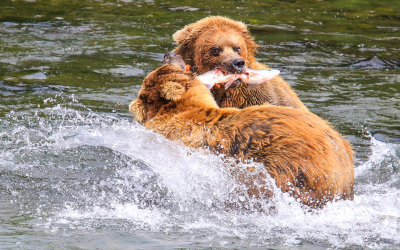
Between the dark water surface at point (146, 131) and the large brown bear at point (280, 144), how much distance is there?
142 mm

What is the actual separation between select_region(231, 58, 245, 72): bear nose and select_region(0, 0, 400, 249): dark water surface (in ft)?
4.61

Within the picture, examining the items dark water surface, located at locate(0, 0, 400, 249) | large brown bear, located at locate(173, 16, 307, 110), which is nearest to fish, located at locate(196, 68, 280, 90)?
large brown bear, located at locate(173, 16, 307, 110)

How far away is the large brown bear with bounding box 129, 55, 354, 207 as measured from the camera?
4969 millimetres

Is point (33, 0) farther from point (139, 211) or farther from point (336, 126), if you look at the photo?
point (139, 211)

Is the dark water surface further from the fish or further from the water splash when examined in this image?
the fish

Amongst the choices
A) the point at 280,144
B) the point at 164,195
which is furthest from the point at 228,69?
the point at 280,144

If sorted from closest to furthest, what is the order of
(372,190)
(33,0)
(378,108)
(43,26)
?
1. (372,190)
2. (378,108)
3. (43,26)
4. (33,0)

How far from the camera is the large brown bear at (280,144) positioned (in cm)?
497

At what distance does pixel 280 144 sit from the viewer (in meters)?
5.05

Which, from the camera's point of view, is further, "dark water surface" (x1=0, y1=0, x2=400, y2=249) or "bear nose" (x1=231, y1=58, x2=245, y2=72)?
"bear nose" (x1=231, y1=58, x2=245, y2=72)

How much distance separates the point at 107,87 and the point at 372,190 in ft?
17.1

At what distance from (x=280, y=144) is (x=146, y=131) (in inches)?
58.6

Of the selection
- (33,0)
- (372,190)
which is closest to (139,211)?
(372,190)

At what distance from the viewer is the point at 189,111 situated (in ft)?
18.9
